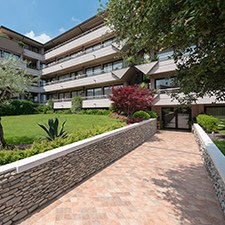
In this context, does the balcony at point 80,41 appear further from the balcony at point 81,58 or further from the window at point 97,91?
the window at point 97,91

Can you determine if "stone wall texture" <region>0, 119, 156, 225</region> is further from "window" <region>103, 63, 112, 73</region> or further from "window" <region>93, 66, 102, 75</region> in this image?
"window" <region>93, 66, 102, 75</region>

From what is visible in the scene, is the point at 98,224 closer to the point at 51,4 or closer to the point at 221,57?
the point at 221,57

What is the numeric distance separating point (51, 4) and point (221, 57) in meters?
13.1

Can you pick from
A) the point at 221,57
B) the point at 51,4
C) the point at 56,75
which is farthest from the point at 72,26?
the point at 221,57

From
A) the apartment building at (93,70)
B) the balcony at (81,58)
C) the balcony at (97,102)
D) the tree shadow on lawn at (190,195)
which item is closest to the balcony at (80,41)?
the apartment building at (93,70)

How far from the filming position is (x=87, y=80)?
25.0 meters

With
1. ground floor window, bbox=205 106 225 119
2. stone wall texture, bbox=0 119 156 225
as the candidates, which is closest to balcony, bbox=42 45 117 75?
ground floor window, bbox=205 106 225 119

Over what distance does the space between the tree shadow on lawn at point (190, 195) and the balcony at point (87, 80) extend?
619 inches

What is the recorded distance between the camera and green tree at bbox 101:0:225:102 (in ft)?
8.41

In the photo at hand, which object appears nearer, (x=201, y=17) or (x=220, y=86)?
(x=201, y=17)

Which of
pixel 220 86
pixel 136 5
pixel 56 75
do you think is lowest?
pixel 220 86

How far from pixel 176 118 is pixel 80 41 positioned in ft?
65.1

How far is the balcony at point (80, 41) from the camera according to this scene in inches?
934

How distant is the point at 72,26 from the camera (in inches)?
1084
